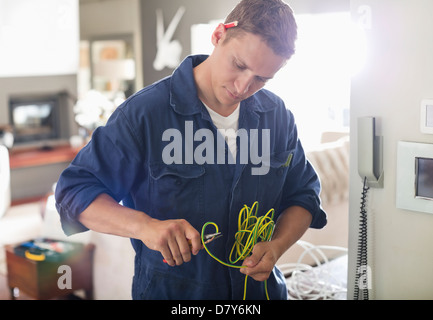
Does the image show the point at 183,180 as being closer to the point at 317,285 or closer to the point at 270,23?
the point at 270,23

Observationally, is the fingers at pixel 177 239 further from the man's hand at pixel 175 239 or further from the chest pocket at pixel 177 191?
the chest pocket at pixel 177 191

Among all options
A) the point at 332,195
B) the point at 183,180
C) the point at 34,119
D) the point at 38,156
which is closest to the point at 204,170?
the point at 183,180

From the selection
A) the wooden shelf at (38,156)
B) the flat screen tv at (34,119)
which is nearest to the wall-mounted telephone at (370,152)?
the wooden shelf at (38,156)

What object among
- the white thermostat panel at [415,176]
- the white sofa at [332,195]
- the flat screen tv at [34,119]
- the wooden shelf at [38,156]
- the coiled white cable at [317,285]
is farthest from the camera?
the flat screen tv at [34,119]

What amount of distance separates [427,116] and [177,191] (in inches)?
15.7

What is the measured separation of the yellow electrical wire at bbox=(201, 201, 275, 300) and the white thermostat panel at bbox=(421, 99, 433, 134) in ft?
0.89

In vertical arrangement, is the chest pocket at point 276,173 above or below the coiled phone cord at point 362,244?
above

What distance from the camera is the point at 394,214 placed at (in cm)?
87

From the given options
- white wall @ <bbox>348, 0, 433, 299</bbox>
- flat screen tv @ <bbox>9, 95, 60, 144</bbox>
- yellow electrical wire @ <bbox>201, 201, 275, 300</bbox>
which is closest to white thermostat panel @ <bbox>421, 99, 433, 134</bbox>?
white wall @ <bbox>348, 0, 433, 299</bbox>

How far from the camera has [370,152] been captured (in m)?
0.87

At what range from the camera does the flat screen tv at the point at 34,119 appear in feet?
14.0

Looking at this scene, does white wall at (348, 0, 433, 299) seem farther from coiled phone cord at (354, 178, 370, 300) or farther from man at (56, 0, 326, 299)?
man at (56, 0, 326, 299)

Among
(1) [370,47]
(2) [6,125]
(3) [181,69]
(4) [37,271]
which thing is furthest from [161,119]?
(2) [6,125]

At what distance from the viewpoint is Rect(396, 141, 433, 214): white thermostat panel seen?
813 mm
